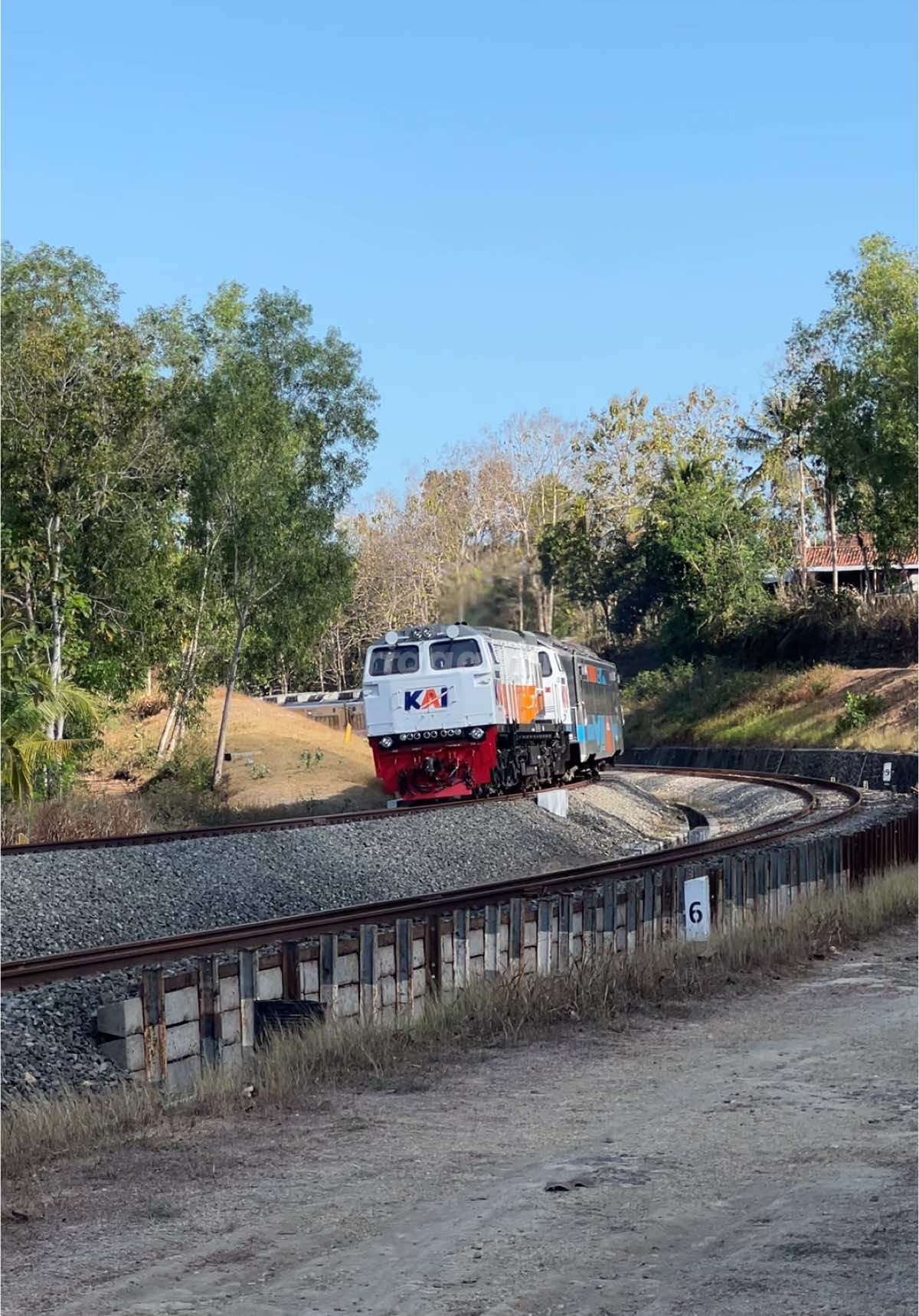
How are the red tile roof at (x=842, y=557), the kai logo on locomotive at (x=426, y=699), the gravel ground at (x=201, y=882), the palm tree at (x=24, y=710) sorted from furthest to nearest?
the red tile roof at (x=842, y=557)
the kai logo on locomotive at (x=426, y=699)
the palm tree at (x=24, y=710)
the gravel ground at (x=201, y=882)

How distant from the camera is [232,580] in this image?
136 feet

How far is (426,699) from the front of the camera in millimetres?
27562

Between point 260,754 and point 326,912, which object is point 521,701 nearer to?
point 326,912

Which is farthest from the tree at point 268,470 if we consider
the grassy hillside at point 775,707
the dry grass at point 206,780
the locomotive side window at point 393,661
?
the grassy hillside at point 775,707

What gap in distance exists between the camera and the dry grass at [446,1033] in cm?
787

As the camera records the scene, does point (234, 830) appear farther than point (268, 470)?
No

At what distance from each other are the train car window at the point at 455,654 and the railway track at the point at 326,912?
2533 millimetres

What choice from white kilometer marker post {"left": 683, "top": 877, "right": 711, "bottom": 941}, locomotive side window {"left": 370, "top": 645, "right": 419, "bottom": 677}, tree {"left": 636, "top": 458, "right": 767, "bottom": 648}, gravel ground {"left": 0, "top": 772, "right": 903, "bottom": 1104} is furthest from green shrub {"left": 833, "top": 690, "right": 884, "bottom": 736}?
white kilometer marker post {"left": 683, "top": 877, "right": 711, "bottom": 941}

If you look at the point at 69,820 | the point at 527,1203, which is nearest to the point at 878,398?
the point at 69,820

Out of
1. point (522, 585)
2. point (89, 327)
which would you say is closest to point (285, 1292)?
point (522, 585)

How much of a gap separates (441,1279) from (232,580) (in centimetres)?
3666

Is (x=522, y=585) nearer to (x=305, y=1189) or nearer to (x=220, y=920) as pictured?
(x=220, y=920)

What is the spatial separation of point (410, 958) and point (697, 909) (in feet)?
10.7

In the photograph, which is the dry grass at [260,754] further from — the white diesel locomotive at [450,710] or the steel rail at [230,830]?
the steel rail at [230,830]
